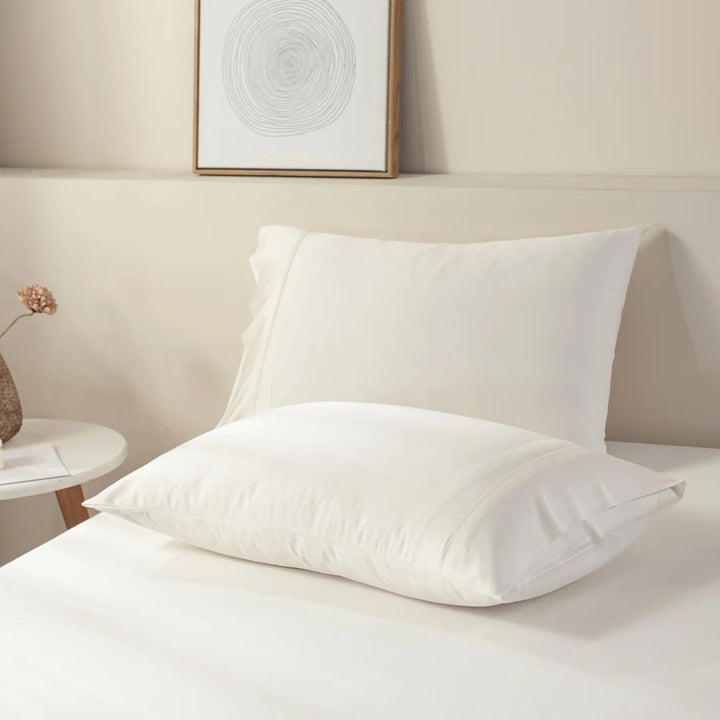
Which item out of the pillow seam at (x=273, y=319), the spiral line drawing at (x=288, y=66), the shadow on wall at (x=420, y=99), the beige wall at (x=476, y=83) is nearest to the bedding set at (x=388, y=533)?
the pillow seam at (x=273, y=319)

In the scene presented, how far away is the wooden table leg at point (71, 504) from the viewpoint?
74.4 inches

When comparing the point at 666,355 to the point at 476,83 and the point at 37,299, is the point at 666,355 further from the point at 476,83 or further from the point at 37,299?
the point at 37,299

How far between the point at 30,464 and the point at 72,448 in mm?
113

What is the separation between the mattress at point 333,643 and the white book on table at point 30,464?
18.8 inches

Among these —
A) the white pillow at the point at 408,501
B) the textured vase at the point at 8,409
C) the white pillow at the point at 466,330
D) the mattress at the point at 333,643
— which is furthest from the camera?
the textured vase at the point at 8,409

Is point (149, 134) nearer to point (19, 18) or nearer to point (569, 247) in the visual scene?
point (19, 18)

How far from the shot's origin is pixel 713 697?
2.91 ft

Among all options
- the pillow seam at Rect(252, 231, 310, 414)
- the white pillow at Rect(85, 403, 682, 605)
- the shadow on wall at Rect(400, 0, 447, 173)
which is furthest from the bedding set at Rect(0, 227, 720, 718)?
the shadow on wall at Rect(400, 0, 447, 173)

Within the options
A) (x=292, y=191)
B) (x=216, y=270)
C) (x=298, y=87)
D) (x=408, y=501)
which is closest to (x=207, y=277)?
(x=216, y=270)

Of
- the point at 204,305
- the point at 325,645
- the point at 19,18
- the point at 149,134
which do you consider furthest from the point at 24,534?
the point at 325,645

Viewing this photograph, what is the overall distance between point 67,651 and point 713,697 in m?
0.61

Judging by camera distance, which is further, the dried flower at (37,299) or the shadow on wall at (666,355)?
the dried flower at (37,299)

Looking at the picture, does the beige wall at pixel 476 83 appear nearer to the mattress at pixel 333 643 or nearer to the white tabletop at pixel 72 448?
the white tabletop at pixel 72 448

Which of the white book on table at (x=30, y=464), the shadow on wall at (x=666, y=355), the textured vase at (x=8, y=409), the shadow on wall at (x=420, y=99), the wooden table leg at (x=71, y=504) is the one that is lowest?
the wooden table leg at (x=71, y=504)
